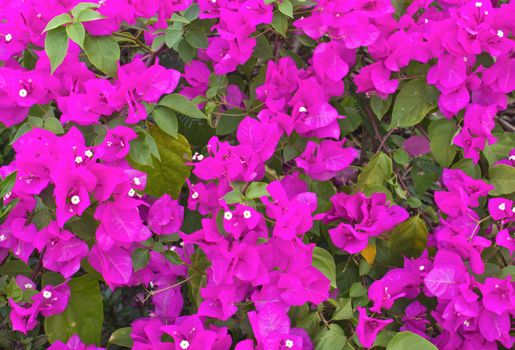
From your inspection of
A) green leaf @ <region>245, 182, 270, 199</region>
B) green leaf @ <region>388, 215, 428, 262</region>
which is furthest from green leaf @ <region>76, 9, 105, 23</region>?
green leaf @ <region>388, 215, 428, 262</region>

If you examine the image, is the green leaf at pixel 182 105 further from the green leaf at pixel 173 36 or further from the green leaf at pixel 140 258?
the green leaf at pixel 140 258

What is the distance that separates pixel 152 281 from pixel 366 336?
44cm

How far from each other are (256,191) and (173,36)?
42cm

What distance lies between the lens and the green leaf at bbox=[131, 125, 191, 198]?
57.1 inches

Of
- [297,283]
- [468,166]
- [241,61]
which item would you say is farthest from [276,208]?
[468,166]

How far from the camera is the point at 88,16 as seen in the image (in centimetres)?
121

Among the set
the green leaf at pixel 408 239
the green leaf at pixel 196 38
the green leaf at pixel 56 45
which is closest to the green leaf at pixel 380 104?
the green leaf at pixel 408 239

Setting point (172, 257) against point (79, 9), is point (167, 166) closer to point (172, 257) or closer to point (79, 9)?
point (172, 257)

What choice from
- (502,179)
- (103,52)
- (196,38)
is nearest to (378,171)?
(502,179)

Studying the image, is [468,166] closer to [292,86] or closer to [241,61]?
[292,86]

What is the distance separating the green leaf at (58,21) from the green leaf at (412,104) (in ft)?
2.13

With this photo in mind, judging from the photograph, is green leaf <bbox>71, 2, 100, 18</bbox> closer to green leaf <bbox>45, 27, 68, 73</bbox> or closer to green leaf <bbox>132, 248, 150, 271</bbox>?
green leaf <bbox>45, 27, 68, 73</bbox>

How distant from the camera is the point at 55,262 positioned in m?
1.29

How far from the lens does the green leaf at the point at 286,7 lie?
1.32 m
